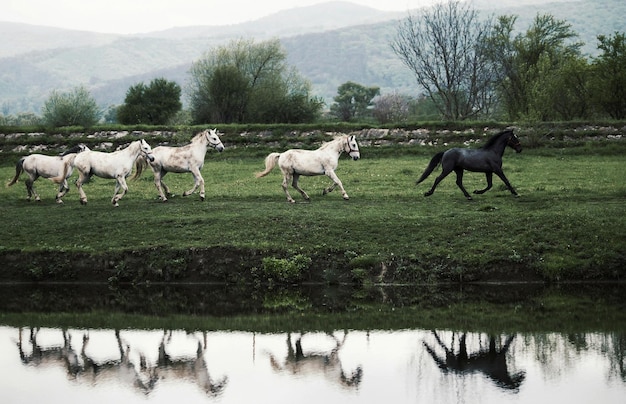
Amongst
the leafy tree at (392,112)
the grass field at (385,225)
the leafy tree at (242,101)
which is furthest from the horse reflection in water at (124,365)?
the leafy tree at (392,112)

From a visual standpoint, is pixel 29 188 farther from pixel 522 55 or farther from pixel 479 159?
pixel 522 55

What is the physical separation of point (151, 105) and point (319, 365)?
46.0 m

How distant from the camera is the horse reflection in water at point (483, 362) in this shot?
11.0 meters

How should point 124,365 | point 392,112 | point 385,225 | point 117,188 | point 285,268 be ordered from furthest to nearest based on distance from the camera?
point 392,112 < point 117,188 < point 385,225 < point 285,268 < point 124,365

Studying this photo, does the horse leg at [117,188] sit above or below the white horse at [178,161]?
below

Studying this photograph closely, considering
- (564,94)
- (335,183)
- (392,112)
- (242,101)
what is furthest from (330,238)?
(392,112)

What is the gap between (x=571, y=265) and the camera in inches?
722

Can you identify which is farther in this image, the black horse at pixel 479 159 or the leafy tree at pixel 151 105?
the leafy tree at pixel 151 105

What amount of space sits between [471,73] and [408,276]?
42897 mm

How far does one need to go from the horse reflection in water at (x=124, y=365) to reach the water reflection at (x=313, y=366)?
0.02m

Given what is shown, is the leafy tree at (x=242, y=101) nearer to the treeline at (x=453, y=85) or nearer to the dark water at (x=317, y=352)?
the treeline at (x=453, y=85)

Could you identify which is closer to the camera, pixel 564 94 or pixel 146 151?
pixel 146 151

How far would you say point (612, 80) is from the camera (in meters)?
46.2

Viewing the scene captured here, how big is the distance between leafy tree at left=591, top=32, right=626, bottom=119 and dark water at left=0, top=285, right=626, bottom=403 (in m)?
32.0
